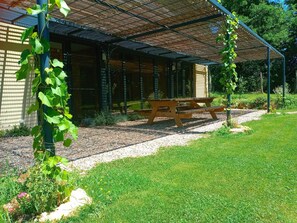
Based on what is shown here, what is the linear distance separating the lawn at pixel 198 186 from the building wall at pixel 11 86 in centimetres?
453

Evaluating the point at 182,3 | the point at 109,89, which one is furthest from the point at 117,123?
the point at 182,3

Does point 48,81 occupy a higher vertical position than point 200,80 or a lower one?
lower

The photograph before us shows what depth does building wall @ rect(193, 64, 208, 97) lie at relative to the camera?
17.3 m

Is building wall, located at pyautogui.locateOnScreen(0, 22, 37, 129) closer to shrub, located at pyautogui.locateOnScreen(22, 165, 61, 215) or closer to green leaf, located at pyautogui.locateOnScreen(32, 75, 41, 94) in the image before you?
shrub, located at pyautogui.locateOnScreen(22, 165, 61, 215)

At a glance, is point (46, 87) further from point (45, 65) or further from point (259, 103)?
point (259, 103)

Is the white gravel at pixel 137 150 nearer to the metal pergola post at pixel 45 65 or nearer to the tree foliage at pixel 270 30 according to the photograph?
the metal pergola post at pixel 45 65

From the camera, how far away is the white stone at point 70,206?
235cm

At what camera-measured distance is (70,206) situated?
2.49m

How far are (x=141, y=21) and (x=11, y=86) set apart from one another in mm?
4034

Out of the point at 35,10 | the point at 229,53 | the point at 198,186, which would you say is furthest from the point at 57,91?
the point at 229,53

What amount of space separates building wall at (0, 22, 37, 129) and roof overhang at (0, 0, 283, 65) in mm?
417

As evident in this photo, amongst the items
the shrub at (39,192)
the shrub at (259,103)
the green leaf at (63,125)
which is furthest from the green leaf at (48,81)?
the shrub at (259,103)

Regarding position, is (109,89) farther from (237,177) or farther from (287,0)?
(287,0)

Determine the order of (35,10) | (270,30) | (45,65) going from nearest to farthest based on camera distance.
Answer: (35,10)
(45,65)
(270,30)
